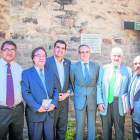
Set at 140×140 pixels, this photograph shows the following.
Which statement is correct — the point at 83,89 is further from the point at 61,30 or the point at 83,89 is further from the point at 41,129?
the point at 61,30

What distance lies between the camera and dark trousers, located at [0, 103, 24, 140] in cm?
222

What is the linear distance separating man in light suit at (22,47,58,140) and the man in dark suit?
296 mm

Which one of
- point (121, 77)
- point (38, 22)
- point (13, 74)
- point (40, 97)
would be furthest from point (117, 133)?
point (38, 22)

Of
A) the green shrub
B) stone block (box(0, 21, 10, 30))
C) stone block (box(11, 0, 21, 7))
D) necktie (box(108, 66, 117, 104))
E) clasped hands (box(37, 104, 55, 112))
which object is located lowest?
the green shrub

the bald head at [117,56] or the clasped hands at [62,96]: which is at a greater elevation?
the bald head at [117,56]

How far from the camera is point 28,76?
238 centimetres

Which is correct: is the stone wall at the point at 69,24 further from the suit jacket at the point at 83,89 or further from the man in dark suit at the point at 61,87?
the suit jacket at the point at 83,89

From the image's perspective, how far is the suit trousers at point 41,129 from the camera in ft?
7.56

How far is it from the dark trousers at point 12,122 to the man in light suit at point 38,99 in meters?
0.13

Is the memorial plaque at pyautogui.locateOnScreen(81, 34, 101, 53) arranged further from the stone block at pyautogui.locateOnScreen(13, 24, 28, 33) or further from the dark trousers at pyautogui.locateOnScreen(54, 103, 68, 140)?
the dark trousers at pyautogui.locateOnScreen(54, 103, 68, 140)

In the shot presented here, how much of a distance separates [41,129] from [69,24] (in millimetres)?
2404

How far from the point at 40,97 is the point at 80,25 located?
2126 mm

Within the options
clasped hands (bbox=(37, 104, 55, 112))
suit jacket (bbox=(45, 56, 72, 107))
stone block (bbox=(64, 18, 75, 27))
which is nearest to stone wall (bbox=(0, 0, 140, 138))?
stone block (bbox=(64, 18, 75, 27))

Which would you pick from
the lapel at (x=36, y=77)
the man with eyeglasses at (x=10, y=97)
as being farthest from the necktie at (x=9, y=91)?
the lapel at (x=36, y=77)
